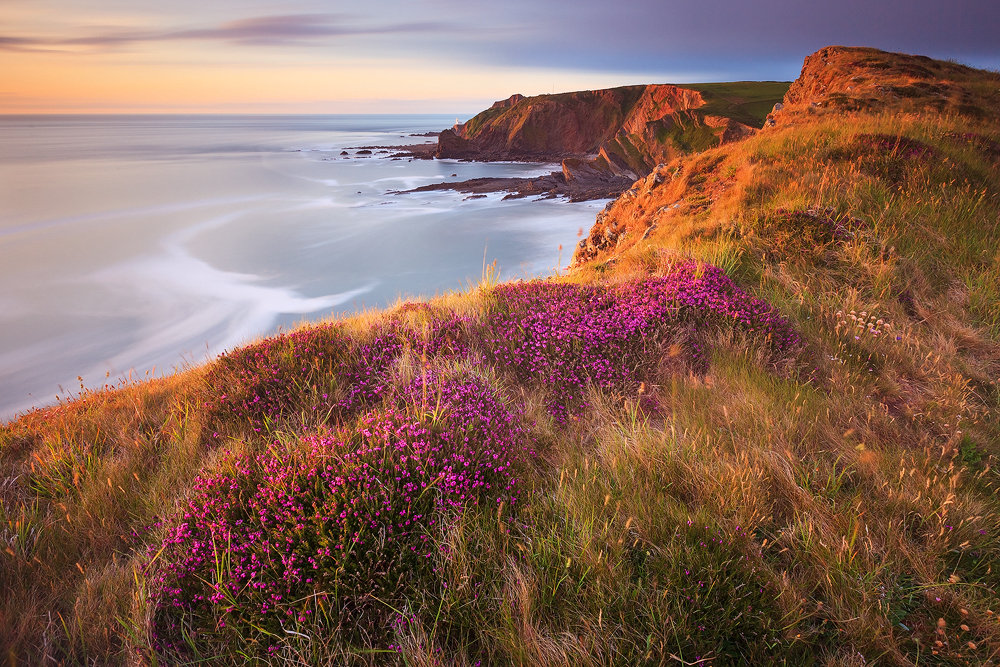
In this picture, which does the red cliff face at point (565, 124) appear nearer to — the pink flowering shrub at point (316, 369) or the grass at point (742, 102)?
the grass at point (742, 102)

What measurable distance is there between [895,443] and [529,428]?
2520mm

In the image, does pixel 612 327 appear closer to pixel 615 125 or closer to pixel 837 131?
pixel 837 131

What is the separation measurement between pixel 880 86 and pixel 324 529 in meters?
18.3

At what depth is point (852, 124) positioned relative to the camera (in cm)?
955

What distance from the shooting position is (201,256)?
878 inches

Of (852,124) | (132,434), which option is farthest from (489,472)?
(852,124)

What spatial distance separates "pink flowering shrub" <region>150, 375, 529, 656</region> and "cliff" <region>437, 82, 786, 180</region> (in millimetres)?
44333

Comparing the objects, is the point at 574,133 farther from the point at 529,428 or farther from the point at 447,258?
the point at 529,428

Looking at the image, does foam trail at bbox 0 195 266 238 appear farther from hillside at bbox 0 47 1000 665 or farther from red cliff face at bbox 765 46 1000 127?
red cliff face at bbox 765 46 1000 127

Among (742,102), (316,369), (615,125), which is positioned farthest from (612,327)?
(615,125)

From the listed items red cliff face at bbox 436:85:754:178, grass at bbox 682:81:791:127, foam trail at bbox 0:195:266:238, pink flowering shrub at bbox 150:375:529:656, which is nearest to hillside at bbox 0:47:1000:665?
pink flowering shrub at bbox 150:375:529:656

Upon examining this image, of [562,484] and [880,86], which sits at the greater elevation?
[880,86]

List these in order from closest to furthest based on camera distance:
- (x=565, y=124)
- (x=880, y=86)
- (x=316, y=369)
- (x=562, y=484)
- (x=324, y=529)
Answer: (x=324, y=529) → (x=562, y=484) → (x=316, y=369) → (x=880, y=86) → (x=565, y=124)

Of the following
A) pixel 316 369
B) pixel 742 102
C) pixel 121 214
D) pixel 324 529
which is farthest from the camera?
pixel 742 102
